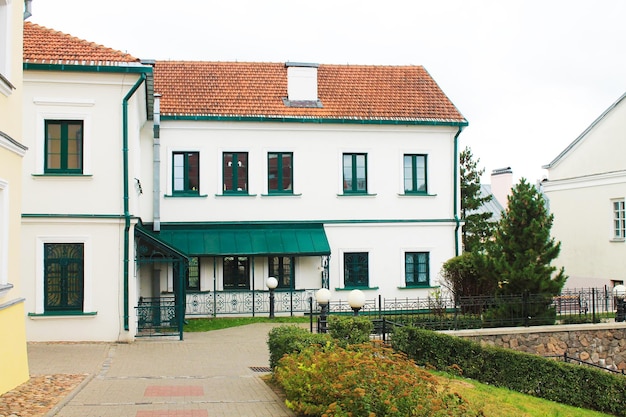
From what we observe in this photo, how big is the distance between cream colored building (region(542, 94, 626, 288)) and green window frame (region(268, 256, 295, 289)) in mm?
12517

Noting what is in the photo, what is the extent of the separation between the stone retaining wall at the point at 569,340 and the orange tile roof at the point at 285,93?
10.3 meters

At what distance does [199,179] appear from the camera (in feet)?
86.2

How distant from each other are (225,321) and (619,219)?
52.8 ft

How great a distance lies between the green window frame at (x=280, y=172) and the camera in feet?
88.0

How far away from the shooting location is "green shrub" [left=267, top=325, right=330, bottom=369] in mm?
12760

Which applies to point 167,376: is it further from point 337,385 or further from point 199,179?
point 199,179

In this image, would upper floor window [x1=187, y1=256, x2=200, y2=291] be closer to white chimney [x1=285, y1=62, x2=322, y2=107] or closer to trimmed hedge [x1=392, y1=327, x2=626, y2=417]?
white chimney [x1=285, y1=62, x2=322, y2=107]

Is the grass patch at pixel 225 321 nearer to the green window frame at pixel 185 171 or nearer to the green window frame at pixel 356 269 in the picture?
the green window frame at pixel 356 269

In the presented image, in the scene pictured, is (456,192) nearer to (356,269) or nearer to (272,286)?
(356,269)

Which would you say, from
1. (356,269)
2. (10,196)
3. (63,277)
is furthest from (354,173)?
(10,196)

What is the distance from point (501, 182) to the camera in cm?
4775

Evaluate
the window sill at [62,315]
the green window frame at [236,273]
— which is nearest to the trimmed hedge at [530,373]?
the window sill at [62,315]

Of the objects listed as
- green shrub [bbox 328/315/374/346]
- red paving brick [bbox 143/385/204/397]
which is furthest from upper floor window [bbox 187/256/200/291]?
red paving brick [bbox 143/385/204/397]

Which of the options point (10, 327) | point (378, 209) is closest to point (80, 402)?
point (10, 327)
